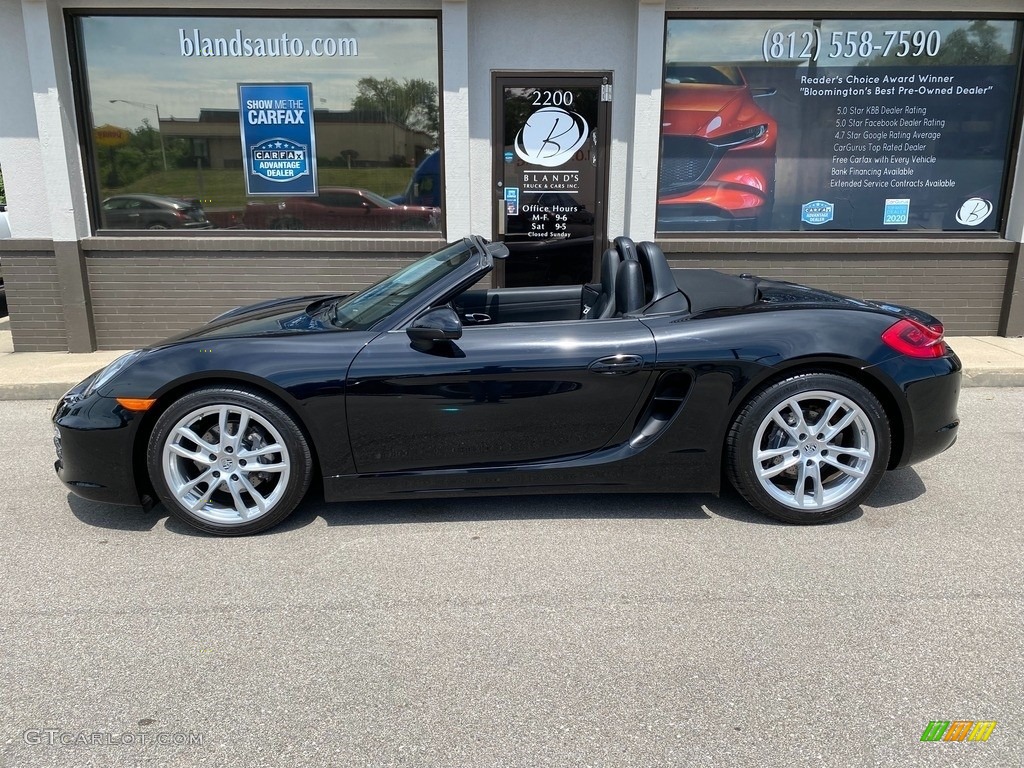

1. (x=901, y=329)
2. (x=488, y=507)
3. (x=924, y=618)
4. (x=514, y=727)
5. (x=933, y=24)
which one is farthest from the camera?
(x=933, y=24)

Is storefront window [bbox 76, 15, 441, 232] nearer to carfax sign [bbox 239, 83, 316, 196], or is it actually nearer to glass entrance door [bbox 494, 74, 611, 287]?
carfax sign [bbox 239, 83, 316, 196]

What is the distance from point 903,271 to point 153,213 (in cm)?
742

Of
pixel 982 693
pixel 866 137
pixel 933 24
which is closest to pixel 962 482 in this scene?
pixel 982 693

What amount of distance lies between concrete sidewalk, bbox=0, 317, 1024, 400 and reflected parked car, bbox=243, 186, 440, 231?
6.45 feet

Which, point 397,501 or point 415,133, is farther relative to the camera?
point 415,133

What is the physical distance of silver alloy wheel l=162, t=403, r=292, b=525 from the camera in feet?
11.5

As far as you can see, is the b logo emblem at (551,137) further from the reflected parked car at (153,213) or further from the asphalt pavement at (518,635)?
the asphalt pavement at (518,635)

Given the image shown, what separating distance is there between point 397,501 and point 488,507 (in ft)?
1.61

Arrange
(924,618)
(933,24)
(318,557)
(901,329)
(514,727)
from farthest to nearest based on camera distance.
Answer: (933,24), (901,329), (318,557), (924,618), (514,727)

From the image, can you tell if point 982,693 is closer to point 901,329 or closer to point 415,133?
point 901,329

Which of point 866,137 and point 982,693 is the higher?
point 866,137

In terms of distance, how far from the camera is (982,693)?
7.98 ft

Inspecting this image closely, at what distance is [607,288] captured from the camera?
4.20 metres

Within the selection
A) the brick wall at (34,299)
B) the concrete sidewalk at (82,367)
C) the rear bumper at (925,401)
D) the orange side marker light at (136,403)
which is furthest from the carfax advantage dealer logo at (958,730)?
the brick wall at (34,299)
